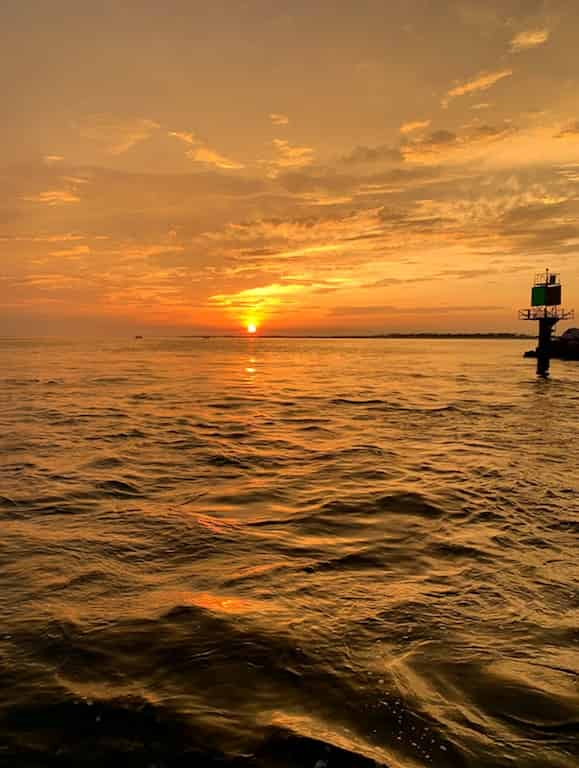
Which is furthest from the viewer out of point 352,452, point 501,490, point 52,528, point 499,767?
point 352,452

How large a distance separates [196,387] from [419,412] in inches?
662

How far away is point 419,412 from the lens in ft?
72.2

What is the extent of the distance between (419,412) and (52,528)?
57.0ft

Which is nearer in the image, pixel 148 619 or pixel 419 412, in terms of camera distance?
pixel 148 619

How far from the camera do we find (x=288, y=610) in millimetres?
5266

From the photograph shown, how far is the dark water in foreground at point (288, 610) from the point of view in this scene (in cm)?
350

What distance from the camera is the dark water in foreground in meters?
Answer: 3.50

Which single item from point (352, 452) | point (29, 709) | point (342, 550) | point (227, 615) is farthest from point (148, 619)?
point (352, 452)

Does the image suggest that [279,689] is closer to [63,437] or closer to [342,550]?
[342,550]

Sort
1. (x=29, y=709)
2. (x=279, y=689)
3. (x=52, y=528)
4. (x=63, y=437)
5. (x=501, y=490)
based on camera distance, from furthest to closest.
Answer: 1. (x=63, y=437)
2. (x=501, y=490)
3. (x=52, y=528)
4. (x=279, y=689)
5. (x=29, y=709)

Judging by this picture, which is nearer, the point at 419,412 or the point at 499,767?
the point at 499,767

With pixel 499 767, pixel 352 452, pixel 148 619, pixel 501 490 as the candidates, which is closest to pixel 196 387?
pixel 352 452

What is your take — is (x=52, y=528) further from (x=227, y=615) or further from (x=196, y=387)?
(x=196, y=387)

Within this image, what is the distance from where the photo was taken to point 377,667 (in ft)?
14.0
